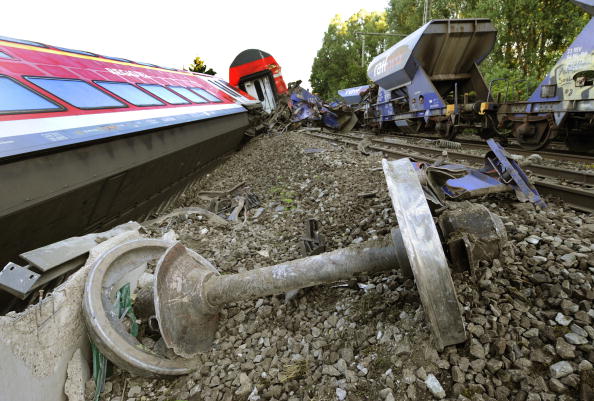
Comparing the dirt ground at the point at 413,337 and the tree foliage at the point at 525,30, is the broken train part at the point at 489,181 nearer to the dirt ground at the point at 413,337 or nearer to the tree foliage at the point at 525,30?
the dirt ground at the point at 413,337

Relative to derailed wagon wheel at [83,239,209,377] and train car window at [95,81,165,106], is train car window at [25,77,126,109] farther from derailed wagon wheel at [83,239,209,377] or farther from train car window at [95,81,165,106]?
derailed wagon wheel at [83,239,209,377]

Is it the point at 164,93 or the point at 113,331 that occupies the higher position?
the point at 164,93

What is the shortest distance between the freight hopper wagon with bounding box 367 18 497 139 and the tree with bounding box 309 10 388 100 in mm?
29067

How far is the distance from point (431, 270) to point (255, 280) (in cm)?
112

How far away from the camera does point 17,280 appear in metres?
1.78

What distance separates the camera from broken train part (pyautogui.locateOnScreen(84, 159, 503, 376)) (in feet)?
4.56

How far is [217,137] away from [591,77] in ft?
23.4

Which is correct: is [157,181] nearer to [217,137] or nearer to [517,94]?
[217,137]

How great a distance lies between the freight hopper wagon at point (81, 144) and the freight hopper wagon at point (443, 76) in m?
5.57

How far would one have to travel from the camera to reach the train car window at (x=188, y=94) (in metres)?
7.47

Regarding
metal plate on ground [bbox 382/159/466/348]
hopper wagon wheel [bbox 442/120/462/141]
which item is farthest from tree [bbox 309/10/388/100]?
metal plate on ground [bbox 382/159/466/348]

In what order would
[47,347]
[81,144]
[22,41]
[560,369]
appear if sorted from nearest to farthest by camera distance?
[560,369]
[47,347]
[81,144]
[22,41]

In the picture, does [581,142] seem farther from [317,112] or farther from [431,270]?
[317,112]

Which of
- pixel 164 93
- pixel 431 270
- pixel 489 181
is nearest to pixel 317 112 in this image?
pixel 164 93
